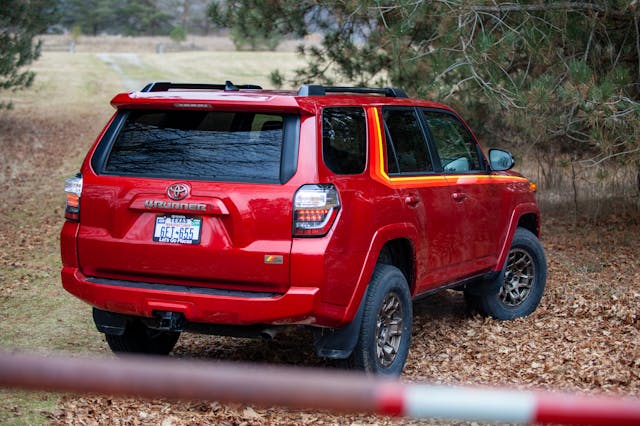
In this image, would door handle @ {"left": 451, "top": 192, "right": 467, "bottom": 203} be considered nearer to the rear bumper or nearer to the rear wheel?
the rear bumper

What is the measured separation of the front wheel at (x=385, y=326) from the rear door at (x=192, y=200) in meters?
0.73

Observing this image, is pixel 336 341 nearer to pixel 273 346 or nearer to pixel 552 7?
pixel 273 346

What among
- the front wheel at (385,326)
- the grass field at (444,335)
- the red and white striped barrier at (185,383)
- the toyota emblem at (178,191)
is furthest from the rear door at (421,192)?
the red and white striped barrier at (185,383)

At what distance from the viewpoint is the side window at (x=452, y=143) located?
6797mm

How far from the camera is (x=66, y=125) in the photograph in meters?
26.3

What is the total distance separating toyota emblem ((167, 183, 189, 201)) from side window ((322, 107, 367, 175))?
2.72 feet

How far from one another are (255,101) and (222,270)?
1024 mm

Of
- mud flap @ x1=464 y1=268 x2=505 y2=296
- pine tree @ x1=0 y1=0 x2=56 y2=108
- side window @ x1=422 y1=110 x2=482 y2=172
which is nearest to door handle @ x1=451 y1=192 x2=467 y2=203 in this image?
side window @ x1=422 y1=110 x2=482 y2=172

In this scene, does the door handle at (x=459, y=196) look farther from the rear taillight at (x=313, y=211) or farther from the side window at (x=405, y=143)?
the rear taillight at (x=313, y=211)

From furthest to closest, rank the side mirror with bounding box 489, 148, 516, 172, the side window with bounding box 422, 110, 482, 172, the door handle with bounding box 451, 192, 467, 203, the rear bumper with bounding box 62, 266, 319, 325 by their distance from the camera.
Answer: the side mirror with bounding box 489, 148, 516, 172 → the side window with bounding box 422, 110, 482, 172 → the door handle with bounding box 451, 192, 467, 203 → the rear bumper with bounding box 62, 266, 319, 325

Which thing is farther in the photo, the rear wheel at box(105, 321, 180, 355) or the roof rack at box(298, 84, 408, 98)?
the rear wheel at box(105, 321, 180, 355)

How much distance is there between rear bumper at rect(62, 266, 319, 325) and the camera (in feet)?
16.4

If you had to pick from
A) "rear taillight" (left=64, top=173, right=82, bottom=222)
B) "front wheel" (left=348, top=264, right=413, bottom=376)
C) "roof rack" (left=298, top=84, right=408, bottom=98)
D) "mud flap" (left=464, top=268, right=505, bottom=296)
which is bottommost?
"mud flap" (left=464, top=268, right=505, bottom=296)

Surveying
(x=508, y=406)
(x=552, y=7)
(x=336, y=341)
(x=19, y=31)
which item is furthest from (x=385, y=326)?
(x=19, y=31)
